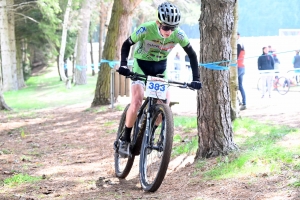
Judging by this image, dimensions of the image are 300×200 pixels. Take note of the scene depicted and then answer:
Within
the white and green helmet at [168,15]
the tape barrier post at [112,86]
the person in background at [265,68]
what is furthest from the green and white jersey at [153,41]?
the person in background at [265,68]

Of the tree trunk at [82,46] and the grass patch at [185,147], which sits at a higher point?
the tree trunk at [82,46]

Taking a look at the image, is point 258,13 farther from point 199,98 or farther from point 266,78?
point 199,98

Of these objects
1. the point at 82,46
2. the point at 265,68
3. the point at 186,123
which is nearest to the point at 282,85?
the point at 265,68

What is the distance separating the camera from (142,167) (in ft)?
18.2

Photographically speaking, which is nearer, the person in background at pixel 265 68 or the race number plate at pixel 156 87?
the race number plate at pixel 156 87

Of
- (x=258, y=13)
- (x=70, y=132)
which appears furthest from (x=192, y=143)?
(x=258, y=13)

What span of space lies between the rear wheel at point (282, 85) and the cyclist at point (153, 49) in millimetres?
12284

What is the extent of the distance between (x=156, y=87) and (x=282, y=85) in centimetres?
1316

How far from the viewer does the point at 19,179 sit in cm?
614

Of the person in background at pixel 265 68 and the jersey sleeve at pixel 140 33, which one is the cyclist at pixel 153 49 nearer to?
the jersey sleeve at pixel 140 33

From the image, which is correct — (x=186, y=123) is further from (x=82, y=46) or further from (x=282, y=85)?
(x=82, y=46)

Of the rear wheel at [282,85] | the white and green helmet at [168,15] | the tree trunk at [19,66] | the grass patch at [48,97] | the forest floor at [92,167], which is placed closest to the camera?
the forest floor at [92,167]

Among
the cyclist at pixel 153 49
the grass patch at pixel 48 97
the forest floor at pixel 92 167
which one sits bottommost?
the forest floor at pixel 92 167

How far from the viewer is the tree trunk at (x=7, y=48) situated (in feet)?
79.0
